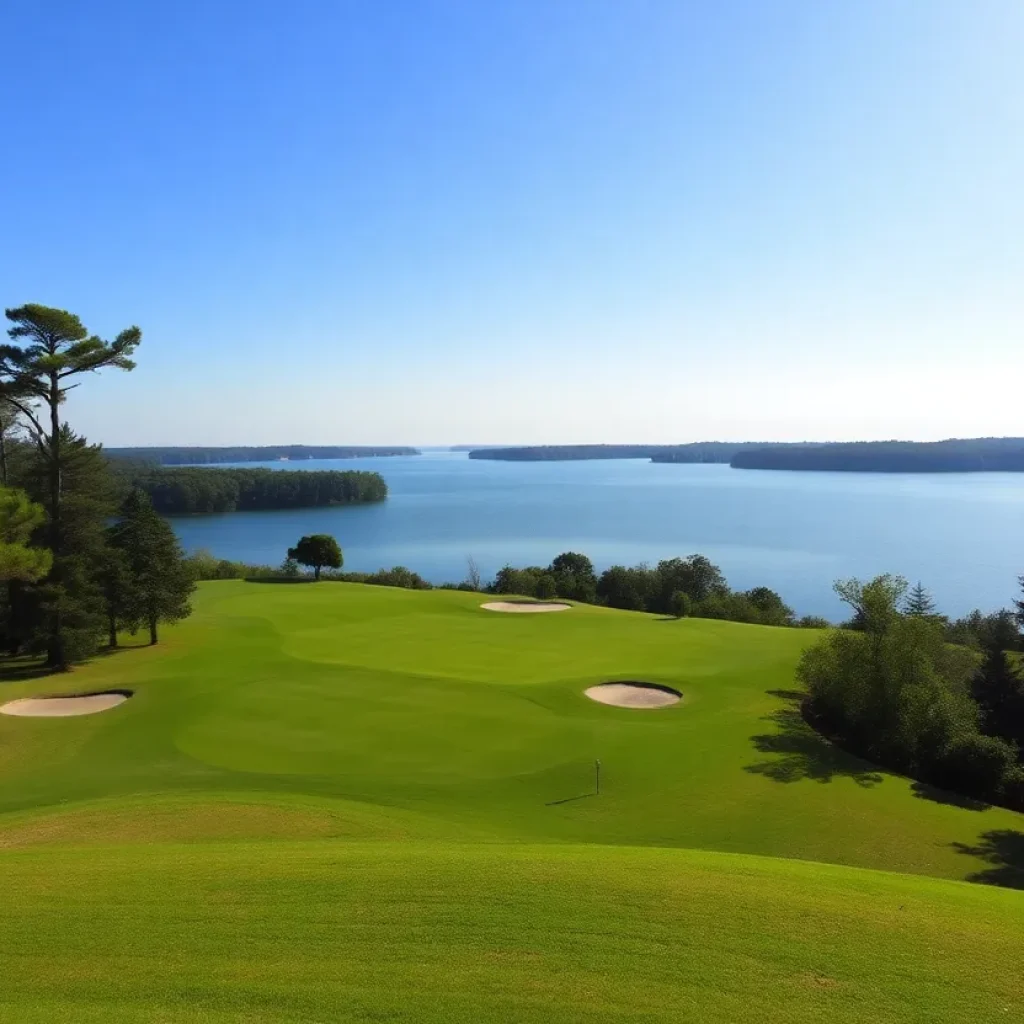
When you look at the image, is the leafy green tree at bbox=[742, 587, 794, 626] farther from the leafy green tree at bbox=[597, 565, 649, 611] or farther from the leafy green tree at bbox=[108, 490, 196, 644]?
the leafy green tree at bbox=[108, 490, 196, 644]

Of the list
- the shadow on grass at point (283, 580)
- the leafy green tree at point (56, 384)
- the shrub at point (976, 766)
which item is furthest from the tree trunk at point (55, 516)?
the shrub at point (976, 766)

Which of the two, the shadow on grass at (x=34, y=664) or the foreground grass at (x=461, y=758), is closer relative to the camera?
the foreground grass at (x=461, y=758)

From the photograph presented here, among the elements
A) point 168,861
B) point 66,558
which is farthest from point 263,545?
point 168,861

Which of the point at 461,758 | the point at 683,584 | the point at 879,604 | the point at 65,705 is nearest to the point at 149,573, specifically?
the point at 65,705

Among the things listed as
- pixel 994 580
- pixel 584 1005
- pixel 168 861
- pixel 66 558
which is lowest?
pixel 994 580

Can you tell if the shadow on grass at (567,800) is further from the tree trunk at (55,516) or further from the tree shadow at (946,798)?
the tree trunk at (55,516)

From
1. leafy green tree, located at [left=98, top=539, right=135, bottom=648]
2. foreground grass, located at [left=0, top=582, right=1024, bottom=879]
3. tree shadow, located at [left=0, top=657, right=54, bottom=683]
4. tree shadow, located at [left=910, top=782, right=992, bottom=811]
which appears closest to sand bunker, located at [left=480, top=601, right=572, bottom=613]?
foreground grass, located at [left=0, top=582, right=1024, bottom=879]

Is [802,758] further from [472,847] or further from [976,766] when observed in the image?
[472,847]

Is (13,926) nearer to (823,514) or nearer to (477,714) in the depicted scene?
(477,714)
